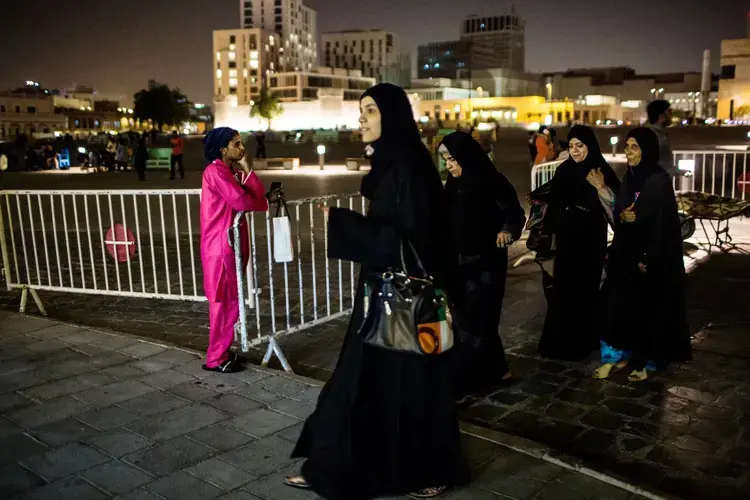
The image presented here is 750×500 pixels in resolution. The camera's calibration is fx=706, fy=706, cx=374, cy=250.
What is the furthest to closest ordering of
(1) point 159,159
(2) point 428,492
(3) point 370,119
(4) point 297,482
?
(1) point 159,159 < (4) point 297,482 < (2) point 428,492 < (3) point 370,119

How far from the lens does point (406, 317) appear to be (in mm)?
3090

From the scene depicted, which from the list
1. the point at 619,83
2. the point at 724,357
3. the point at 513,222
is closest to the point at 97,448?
the point at 513,222

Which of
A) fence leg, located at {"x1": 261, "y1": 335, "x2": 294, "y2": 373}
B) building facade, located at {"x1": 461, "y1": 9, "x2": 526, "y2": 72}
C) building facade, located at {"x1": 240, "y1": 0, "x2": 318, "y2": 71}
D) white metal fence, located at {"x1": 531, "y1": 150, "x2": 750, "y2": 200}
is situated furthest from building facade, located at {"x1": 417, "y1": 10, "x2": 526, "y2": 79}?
fence leg, located at {"x1": 261, "y1": 335, "x2": 294, "y2": 373}

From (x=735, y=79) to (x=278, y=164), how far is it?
6930 centimetres

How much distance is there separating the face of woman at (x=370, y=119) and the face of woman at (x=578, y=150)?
99.7 inches

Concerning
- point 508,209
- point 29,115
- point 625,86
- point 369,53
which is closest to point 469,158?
point 508,209

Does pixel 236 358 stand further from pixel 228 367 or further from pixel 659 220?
pixel 659 220

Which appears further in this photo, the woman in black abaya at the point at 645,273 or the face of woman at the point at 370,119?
the woman in black abaya at the point at 645,273

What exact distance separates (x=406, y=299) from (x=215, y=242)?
2.23 meters

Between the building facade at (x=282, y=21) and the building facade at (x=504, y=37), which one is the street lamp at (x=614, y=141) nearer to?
the building facade at (x=282, y=21)

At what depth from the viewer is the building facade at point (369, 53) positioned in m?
148

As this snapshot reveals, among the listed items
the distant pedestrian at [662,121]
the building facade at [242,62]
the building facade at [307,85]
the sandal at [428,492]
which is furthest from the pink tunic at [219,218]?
the building facade at [242,62]

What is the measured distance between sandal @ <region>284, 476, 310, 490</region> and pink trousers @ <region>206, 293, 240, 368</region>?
5.92 feet

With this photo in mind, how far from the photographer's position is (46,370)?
5.44 m
